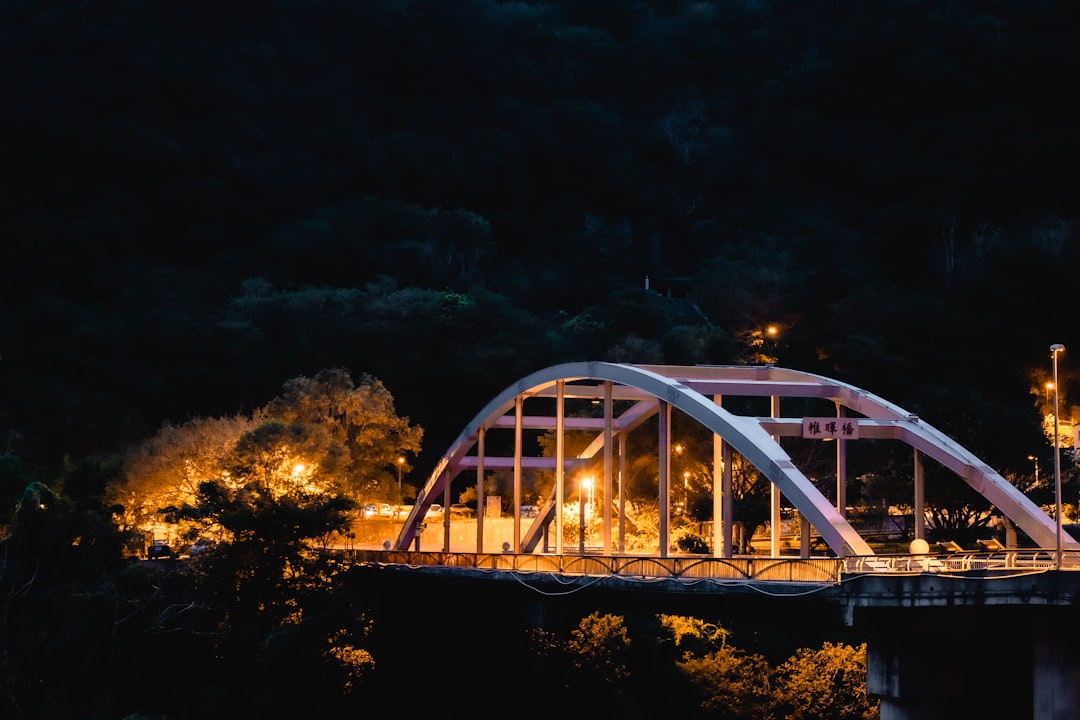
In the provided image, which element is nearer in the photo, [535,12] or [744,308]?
[744,308]

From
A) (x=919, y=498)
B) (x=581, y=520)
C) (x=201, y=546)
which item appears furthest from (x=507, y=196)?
(x=919, y=498)

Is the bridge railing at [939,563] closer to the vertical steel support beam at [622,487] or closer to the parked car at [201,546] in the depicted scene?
the vertical steel support beam at [622,487]

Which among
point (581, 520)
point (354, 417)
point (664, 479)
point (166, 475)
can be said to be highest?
point (354, 417)

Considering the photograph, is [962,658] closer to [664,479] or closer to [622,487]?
[664,479]

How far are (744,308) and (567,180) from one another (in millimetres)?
28825

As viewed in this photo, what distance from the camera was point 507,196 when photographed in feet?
379

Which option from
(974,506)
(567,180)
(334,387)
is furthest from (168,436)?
(567,180)

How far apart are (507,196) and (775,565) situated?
8245 cm

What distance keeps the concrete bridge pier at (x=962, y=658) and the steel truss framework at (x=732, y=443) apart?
202 cm

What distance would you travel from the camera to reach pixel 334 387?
235 feet

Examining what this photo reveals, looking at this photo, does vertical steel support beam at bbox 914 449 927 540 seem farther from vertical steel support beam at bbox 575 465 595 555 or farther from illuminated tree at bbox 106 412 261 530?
illuminated tree at bbox 106 412 261 530

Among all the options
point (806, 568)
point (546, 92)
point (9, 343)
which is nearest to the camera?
point (806, 568)

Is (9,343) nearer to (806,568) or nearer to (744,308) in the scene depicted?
(744,308)

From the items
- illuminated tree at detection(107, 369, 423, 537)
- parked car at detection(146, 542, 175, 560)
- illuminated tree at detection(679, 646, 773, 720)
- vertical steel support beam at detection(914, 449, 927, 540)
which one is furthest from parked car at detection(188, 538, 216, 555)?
vertical steel support beam at detection(914, 449, 927, 540)
